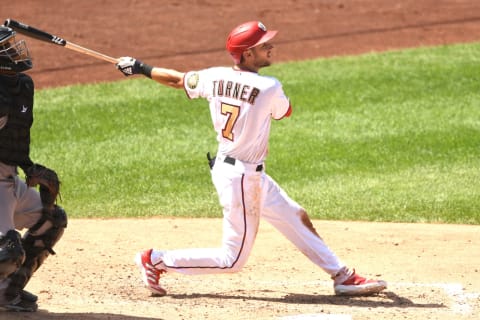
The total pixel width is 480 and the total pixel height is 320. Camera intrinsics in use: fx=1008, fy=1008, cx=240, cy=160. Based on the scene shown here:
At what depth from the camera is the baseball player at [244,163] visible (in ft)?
21.8

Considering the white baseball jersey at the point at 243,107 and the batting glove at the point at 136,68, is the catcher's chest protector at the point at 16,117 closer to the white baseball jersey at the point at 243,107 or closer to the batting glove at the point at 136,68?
the batting glove at the point at 136,68

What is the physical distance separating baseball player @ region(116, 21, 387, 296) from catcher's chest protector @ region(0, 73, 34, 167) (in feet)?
3.41

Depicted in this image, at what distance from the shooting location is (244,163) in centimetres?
672

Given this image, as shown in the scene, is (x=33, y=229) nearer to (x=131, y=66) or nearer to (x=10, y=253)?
(x=10, y=253)

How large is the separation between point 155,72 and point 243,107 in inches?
31.1

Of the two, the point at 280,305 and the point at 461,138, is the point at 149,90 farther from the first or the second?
the point at 280,305

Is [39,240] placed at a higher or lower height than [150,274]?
higher

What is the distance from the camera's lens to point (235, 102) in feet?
21.7

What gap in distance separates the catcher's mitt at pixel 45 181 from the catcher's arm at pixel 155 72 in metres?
1.03

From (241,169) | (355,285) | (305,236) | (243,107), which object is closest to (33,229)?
(241,169)

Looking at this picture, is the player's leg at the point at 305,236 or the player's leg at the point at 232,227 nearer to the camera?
the player's leg at the point at 232,227

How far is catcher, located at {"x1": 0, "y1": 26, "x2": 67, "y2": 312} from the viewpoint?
247 inches

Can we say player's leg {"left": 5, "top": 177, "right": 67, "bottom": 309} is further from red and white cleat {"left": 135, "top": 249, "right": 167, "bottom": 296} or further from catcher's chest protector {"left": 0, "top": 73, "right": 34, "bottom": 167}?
red and white cleat {"left": 135, "top": 249, "right": 167, "bottom": 296}

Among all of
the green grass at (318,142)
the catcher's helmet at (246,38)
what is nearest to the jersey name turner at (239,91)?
the catcher's helmet at (246,38)
